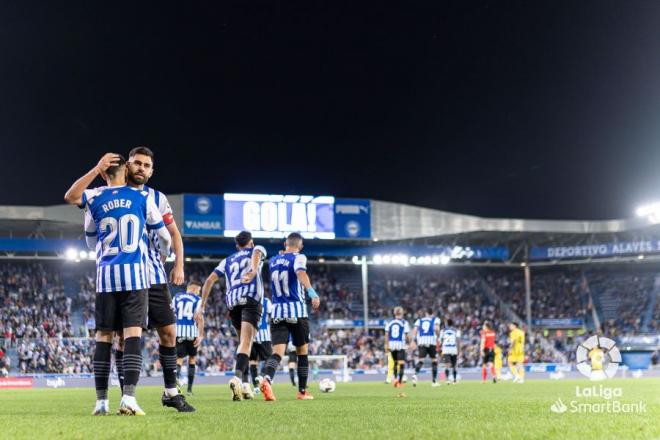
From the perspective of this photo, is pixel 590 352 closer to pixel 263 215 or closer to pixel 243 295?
pixel 243 295

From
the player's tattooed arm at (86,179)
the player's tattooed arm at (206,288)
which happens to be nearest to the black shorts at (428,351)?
the player's tattooed arm at (206,288)

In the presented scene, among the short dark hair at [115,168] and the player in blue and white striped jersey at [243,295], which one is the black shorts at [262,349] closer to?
the player in blue and white striped jersey at [243,295]

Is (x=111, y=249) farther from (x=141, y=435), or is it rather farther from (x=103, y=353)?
(x=141, y=435)

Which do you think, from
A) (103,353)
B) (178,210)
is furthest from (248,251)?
(178,210)

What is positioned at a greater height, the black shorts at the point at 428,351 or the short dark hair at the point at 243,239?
the short dark hair at the point at 243,239

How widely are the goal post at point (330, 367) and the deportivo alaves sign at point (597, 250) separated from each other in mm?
20227

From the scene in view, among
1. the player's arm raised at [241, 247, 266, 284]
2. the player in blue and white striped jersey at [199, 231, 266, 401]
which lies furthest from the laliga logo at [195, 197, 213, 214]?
the player's arm raised at [241, 247, 266, 284]

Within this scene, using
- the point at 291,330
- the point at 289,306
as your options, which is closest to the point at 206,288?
the point at 289,306

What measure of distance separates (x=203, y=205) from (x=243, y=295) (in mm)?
31465

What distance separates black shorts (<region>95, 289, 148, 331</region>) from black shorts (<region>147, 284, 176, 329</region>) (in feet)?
1.60

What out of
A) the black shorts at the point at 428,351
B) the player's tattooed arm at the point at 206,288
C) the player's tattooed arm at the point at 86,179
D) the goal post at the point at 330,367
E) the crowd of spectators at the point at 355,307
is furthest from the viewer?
the crowd of spectators at the point at 355,307

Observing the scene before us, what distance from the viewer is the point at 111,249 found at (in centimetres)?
728

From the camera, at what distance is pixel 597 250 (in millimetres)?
49219

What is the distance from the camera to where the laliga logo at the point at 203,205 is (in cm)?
4250
